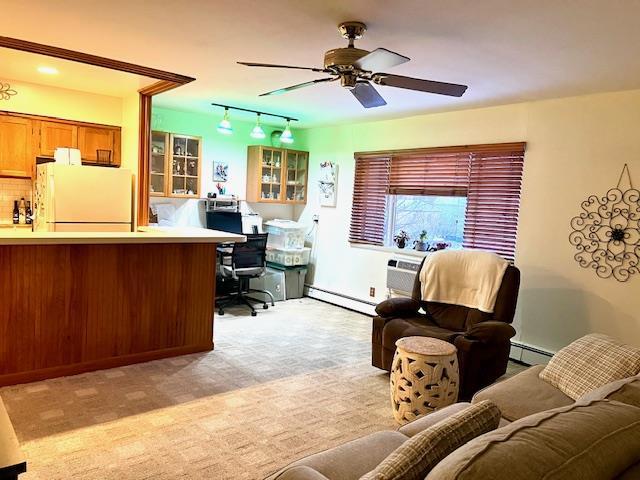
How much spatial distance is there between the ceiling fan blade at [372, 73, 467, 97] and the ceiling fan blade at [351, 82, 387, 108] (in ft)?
0.56

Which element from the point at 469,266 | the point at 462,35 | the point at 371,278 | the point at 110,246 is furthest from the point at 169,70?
A: the point at 371,278

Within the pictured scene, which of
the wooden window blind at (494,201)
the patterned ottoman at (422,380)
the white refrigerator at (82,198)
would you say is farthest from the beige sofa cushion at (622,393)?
the white refrigerator at (82,198)

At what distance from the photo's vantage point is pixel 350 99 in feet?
15.2

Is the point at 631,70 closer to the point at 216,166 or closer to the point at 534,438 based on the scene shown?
the point at 534,438

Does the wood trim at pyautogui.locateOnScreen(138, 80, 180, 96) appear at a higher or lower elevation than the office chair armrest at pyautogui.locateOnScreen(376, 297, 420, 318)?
higher

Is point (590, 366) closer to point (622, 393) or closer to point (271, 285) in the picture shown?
point (622, 393)

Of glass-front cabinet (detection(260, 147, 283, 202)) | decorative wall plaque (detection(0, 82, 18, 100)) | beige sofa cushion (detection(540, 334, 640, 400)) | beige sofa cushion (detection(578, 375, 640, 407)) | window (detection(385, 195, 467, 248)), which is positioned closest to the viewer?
beige sofa cushion (detection(578, 375, 640, 407))

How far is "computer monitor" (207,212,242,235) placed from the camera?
20.4 ft

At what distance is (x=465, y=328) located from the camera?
12.6 ft

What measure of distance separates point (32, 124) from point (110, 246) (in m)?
2.03

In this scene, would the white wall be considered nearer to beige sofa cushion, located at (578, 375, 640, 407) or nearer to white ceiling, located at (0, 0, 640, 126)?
white ceiling, located at (0, 0, 640, 126)

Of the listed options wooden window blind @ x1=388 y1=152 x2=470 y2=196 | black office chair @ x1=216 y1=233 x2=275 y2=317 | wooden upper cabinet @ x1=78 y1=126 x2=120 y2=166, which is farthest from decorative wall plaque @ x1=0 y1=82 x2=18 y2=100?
wooden window blind @ x1=388 y1=152 x2=470 y2=196

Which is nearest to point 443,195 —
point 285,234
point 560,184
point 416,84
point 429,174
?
point 429,174

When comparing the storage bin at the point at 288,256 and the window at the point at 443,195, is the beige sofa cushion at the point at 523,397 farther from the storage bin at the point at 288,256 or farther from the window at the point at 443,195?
the storage bin at the point at 288,256
